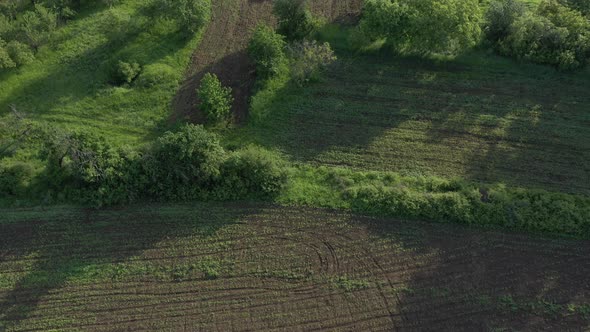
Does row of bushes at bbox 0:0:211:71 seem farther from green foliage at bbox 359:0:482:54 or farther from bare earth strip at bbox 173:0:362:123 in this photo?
green foliage at bbox 359:0:482:54

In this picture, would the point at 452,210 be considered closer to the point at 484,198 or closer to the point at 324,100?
the point at 484,198

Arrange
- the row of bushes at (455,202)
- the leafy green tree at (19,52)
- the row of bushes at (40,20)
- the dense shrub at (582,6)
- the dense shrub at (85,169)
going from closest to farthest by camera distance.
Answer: the dense shrub at (85,169)
the row of bushes at (455,202)
the leafy green tree at (19,52)
the row of bushes at (40,20)
the dense shrub at (582,6)

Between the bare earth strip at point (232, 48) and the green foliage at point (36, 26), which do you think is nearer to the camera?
the bare earth strip at point (232, 48)

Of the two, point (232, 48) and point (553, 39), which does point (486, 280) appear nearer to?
point (553, 39)

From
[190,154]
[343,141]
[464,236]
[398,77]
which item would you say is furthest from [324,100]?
[464,236]

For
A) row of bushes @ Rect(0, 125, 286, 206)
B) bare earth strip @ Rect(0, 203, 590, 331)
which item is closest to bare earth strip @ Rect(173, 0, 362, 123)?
row of bushes @ Rect(0, 125, 286, 206)

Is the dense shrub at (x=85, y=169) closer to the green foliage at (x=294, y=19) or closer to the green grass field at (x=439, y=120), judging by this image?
the green grass field at (x=439, y=120)

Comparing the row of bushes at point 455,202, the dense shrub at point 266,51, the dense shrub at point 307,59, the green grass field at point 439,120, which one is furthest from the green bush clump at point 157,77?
the row of bushes at point 455,202
